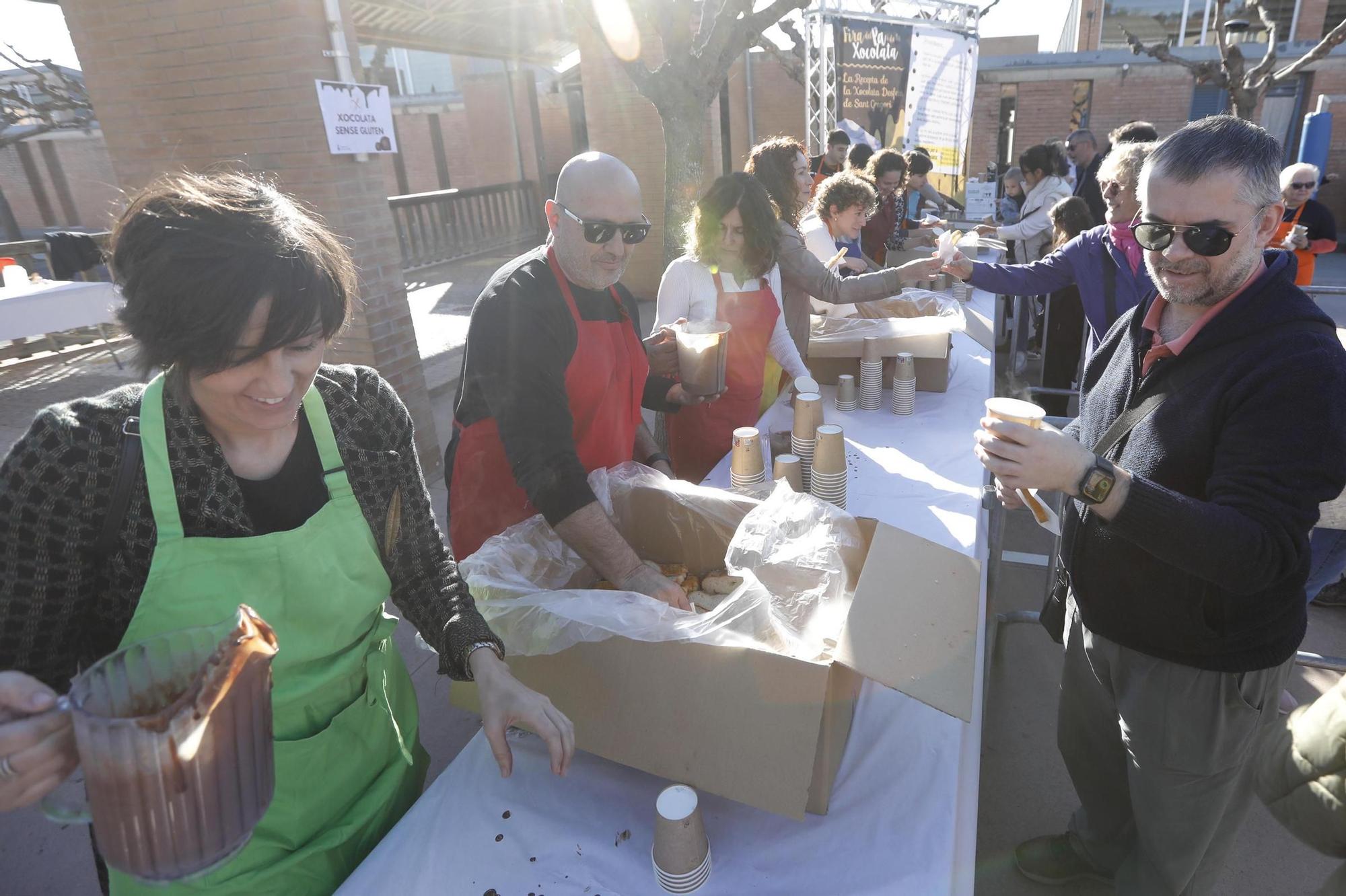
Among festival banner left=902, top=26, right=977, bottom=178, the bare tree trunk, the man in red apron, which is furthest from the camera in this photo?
festival banner left=902, top=26, right=977, bottom=178

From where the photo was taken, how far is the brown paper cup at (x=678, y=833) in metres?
1.17

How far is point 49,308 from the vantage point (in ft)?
18.9

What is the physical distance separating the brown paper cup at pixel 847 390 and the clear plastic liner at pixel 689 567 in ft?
5.32

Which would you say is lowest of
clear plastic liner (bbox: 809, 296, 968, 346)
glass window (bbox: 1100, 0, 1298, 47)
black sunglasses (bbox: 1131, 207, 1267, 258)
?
clear plastic liner (bbox: 809, 296, 968, 346)

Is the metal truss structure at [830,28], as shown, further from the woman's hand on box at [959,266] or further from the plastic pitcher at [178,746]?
the plastic pitcher at [178,746]

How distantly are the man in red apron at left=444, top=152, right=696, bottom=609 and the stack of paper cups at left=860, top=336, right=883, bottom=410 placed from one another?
4.76ft

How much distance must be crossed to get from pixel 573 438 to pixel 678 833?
3.37ft

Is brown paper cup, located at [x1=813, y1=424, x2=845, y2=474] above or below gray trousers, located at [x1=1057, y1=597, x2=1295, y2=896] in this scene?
above

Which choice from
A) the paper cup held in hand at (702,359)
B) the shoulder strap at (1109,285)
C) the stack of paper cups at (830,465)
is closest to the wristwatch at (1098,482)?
the stack of paper cups at (830,465)

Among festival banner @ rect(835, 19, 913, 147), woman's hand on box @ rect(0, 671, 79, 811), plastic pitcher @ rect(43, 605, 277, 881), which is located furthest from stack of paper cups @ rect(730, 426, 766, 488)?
festival banner @ rect(835, 19, 913, 147)

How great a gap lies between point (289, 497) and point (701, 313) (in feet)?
7.17

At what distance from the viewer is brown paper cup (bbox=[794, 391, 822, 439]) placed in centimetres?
247

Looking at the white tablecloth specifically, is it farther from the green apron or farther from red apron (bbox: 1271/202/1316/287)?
red apron (bbox: 1271/202/1316/287)

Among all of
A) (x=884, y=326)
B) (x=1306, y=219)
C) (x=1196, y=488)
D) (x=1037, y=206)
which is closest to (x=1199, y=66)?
(x=1306, y=219)
